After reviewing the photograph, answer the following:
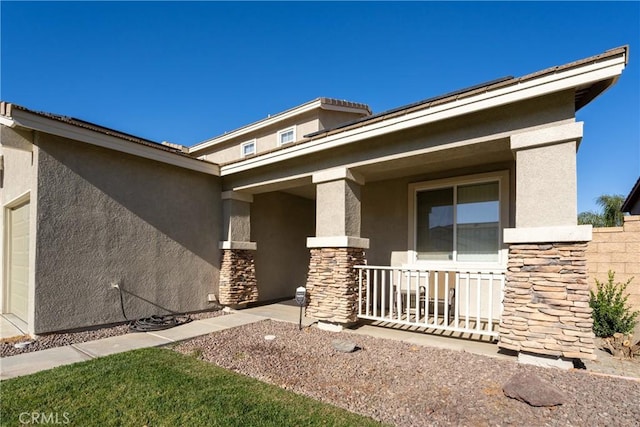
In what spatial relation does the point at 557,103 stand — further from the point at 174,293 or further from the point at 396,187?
the point at 174,293

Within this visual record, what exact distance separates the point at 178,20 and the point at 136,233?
5.14m

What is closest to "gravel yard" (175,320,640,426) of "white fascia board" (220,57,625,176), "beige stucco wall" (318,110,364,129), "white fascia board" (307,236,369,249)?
"white fascia board" (307,236,369,249)

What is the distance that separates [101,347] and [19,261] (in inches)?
151

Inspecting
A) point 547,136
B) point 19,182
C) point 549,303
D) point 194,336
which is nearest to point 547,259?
point 549,303

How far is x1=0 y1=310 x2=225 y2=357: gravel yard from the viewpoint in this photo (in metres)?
4.77

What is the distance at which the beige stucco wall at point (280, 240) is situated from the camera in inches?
360

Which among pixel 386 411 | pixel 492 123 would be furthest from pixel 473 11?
pixel 386 411

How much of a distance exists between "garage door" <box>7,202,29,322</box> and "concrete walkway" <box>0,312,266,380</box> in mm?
2512

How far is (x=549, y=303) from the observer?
4.03 metres

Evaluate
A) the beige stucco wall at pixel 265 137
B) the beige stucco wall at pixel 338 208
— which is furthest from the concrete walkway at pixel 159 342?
the beige stucco wall at pixel 265 137

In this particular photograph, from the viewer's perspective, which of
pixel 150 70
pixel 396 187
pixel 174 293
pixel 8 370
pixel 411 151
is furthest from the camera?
pixel 150 70

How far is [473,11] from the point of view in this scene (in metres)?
7.27

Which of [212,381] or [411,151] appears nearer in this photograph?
[212,381]

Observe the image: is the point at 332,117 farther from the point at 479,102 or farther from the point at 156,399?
the point at 156,399
